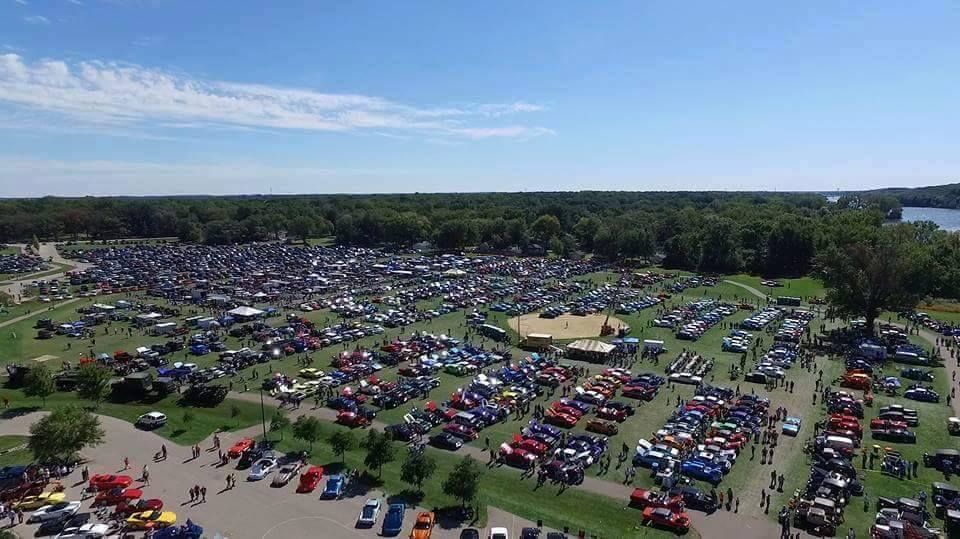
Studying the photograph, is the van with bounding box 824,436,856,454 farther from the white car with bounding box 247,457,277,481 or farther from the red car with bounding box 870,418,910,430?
the white car with bounding box 247,457,277,481

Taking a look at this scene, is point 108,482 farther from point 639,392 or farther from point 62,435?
point 639,392

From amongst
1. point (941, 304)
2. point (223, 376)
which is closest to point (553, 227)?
point (941, 304)

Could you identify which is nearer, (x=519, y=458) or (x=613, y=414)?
(x=519, y=458)

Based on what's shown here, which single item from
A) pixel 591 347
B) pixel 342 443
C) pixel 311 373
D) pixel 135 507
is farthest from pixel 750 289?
pixel 135 507

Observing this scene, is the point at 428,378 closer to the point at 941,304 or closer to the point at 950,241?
the point at 941,304

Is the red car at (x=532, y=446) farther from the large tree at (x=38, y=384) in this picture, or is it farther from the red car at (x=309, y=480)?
the large tree at (x=38, y=384)

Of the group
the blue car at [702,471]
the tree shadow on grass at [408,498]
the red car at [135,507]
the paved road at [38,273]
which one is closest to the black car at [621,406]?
the blue car at [702,471]
